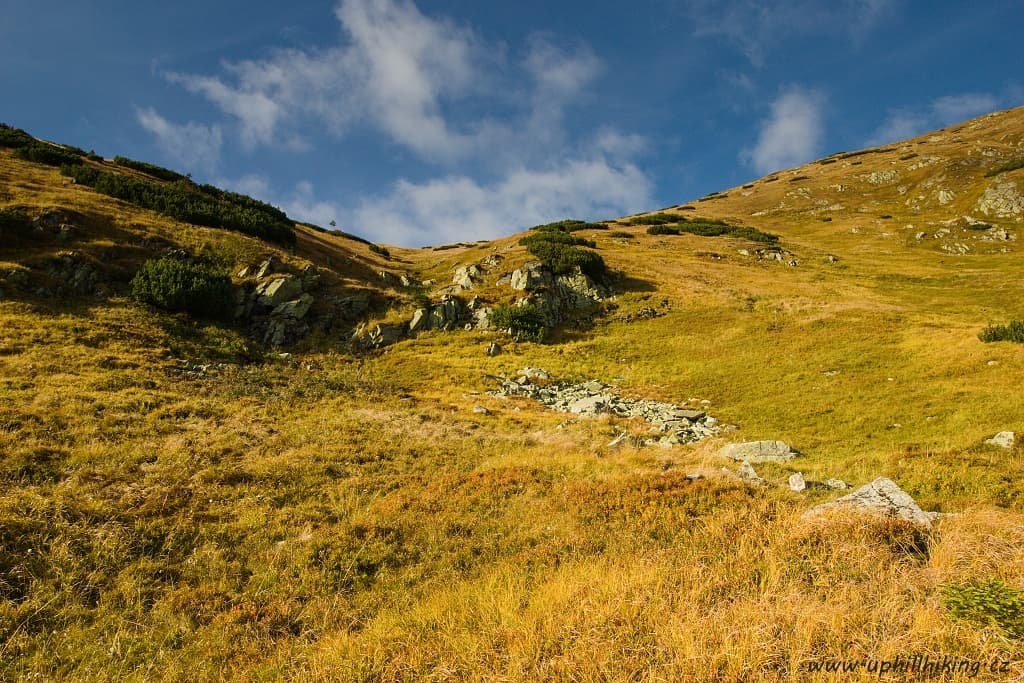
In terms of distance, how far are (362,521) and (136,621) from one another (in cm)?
421

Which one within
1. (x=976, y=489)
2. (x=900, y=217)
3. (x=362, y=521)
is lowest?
(x=362, y=521)

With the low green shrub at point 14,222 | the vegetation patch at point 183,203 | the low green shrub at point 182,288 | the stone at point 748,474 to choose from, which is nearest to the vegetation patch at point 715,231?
the vegetation patch at point 183,203

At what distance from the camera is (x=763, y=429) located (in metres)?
19.0

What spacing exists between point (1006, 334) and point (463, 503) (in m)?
27.3

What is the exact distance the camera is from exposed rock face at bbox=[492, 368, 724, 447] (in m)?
19.4

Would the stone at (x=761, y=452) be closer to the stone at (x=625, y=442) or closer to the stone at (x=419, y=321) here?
the stone at (x=625, y=442)

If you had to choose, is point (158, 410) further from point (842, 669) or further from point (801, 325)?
point (801, 325)

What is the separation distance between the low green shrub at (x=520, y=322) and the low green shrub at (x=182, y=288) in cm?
1841

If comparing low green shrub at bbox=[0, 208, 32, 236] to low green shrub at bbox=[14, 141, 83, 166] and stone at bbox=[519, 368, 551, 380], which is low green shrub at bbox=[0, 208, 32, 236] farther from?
stone at bbox=[519, 368, 551, 380]

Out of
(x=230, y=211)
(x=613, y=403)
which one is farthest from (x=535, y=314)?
(x=230, y=211)

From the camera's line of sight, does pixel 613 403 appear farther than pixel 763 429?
Yes

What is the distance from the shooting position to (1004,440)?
13031 mm

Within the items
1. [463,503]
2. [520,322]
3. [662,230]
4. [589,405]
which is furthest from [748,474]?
[662,230]

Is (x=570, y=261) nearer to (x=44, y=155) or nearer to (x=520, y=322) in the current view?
(x=520, y=322)
